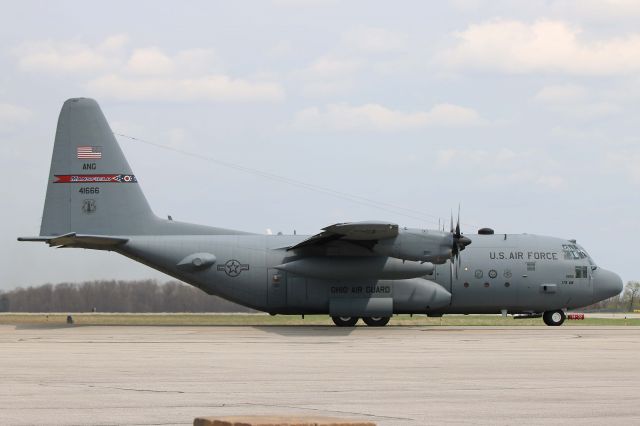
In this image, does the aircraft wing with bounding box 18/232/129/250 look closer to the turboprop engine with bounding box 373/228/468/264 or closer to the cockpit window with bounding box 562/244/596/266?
→ the turboprop engine with bounding box 373/228/468/264

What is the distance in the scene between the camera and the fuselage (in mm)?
44250

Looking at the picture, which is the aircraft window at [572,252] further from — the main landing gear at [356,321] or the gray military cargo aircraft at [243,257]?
the main landing gear at [356,321]

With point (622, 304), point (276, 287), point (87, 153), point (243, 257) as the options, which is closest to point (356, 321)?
point (276, 287)

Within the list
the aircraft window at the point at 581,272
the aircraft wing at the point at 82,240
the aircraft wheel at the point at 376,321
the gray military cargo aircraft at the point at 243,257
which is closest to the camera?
the aircraft wing at the point at 82,240

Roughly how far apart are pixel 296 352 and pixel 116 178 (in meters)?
18.7

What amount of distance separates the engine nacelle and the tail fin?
11083 millimetres

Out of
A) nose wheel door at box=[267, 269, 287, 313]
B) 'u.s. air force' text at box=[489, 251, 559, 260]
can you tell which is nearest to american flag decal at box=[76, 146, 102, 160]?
nose wheel door at box=[267, 269, 287, 313]

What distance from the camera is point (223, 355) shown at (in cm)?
2722

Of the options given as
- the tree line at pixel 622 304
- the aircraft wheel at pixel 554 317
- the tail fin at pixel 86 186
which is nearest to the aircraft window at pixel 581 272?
the aircraft wheel at pixel 554 317

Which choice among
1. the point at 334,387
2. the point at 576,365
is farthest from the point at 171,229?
the point at 334,387

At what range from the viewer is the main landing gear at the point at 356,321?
4526 cm

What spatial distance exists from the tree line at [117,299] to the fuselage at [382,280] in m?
10.4

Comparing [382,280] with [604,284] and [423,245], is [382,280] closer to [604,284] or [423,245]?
[423,245]

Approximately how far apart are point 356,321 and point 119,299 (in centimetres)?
1724
